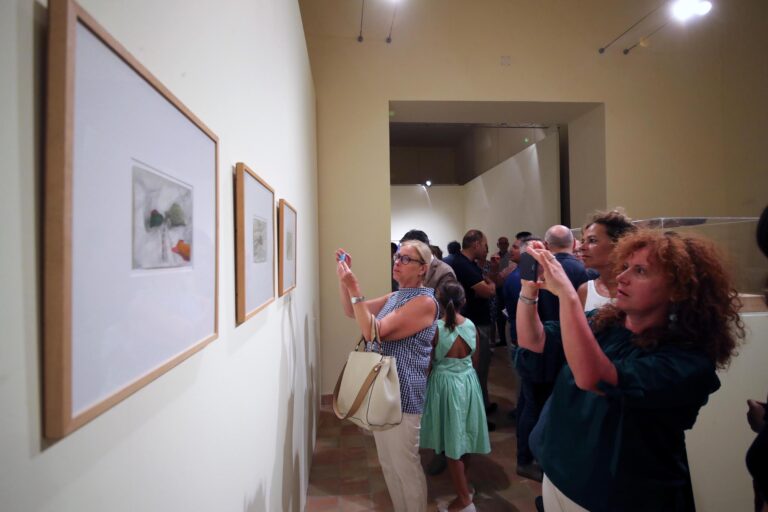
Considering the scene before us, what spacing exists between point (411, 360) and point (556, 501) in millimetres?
931

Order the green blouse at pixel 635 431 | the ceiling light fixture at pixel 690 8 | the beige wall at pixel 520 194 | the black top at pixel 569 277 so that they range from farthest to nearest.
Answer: the beige wall at pixel 520 194 < the ceiling light fixture at pixel 690 8 < the black top at pixel 569 277 < the green blouse at pixel 635 431

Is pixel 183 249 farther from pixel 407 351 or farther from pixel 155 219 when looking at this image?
pixel 407 351

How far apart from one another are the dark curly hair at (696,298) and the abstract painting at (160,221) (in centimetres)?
129

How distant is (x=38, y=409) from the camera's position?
16.6 inches

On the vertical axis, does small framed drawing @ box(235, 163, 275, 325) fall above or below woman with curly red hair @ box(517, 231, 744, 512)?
above

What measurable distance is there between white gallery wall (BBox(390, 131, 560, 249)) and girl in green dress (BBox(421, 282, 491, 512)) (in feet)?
12.4

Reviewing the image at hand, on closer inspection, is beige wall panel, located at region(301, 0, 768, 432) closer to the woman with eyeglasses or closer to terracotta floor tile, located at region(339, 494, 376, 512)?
terracotta floor tile, located at region(339, 494, 376, 512)

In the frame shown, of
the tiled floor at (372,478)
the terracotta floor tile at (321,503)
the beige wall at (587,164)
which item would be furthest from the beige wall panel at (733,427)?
the beige wall at (587,164)

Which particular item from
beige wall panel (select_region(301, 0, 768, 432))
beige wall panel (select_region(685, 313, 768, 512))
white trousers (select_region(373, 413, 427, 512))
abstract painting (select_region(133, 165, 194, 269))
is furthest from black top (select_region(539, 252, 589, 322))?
abstract painting (select_region(133, 165, 194, 269))

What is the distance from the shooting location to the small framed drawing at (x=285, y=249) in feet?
5.98

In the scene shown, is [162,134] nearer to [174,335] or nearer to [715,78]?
[174,335]

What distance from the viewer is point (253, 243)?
4.29 feet

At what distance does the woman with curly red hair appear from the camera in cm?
114

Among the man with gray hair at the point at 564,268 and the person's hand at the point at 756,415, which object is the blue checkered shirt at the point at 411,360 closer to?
the man with gray hair at the point at 564,268
